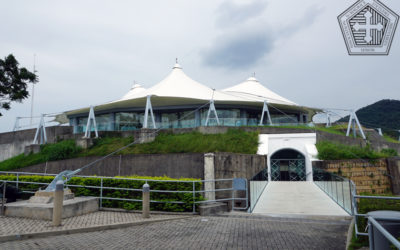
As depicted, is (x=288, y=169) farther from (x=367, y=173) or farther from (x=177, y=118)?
(x=177, y=118)

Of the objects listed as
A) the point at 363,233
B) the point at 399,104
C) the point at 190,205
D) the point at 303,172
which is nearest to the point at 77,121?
the point at 303,172

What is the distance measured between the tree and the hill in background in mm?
76471

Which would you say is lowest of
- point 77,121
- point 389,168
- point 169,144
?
point 389,168

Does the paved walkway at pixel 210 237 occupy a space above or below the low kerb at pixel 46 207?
below

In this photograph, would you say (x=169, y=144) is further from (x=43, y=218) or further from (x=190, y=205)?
(x=43, y=218)

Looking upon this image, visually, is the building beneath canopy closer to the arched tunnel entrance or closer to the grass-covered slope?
the arched tunnel entrance

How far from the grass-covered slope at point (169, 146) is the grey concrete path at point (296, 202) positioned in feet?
12.2

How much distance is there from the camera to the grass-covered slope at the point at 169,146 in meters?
16.8

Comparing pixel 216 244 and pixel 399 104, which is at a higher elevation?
pixel 399 104

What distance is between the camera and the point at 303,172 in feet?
62.4

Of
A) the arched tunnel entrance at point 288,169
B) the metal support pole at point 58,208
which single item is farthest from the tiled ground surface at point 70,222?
the arched tunnel entrance at point 288,169

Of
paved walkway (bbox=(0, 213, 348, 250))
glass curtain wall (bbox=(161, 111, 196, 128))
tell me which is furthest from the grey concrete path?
A: glass curtain wall (bbox=(161, 111, 196, 128))

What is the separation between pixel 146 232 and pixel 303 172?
1509 cm

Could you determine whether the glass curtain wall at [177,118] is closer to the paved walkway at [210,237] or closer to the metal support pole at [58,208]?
the paved walkway at [210,237]
